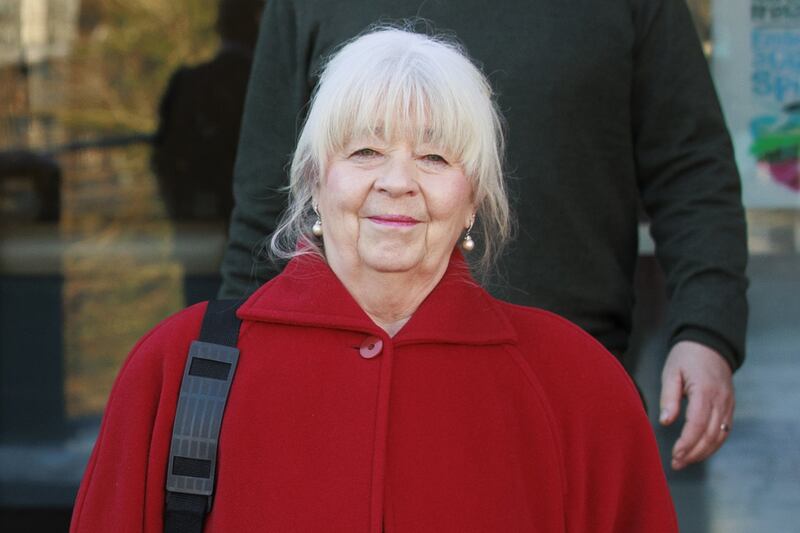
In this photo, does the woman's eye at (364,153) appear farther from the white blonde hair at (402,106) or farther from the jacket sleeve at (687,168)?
the jacket sleeve at (687,168)

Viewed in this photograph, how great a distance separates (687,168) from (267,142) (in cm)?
86

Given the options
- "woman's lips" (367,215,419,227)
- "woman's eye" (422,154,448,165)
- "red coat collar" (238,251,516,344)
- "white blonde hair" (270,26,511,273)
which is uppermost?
"white blonde hair" (270,26,511,273)

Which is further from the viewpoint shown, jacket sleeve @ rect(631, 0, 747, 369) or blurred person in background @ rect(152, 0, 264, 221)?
blurred person in background @ rect(152, 0, 264, 221)

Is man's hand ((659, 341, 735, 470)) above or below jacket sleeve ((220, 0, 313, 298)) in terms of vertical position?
below

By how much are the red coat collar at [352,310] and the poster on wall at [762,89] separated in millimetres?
2166

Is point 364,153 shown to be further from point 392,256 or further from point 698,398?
point 698,398

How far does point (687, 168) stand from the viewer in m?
2.68

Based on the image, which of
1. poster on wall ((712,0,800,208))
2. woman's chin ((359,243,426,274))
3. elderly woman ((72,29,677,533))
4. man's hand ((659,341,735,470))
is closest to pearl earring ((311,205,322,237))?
elderly woman ((72,29,677,533))

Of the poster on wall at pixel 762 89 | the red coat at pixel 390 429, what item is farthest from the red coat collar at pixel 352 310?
the poster on wall at pixel 762 89

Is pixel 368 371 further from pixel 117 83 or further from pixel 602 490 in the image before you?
pixel 117 83

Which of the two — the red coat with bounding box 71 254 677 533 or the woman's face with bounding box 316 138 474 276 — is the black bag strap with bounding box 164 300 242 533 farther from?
the woman's face with bounding box 316 138 474 276

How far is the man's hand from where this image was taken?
250 cm

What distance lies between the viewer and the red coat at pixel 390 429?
6.16 ft

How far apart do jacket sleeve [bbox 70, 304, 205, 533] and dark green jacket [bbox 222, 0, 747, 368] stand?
0.75m
